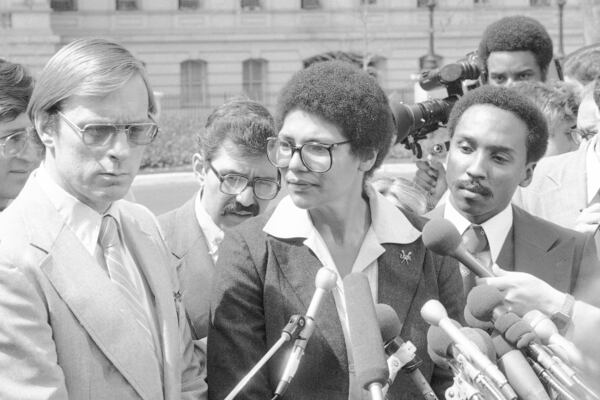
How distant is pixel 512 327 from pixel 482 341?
0.36 feet

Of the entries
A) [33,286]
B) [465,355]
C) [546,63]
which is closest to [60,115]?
[33,286]

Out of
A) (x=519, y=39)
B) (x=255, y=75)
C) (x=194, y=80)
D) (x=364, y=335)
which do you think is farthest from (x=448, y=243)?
(x=255, y=75)

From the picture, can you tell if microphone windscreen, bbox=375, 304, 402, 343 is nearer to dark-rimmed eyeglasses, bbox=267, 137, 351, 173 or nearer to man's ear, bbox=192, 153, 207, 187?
dark-rimmed eyeglasses, bbox=267, 137, 351, 173

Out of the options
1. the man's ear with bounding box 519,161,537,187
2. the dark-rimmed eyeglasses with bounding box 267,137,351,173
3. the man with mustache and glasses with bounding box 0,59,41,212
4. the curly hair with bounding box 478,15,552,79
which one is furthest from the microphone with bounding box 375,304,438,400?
the curly hair with bounding box 478,15,552,79

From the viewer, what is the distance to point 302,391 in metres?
3.21

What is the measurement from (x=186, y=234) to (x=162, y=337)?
110cm

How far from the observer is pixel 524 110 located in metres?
3.90

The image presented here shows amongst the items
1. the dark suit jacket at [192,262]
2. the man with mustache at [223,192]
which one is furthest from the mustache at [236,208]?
the dark suit jacket at [192,262]

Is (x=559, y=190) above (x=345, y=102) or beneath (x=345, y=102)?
beneath

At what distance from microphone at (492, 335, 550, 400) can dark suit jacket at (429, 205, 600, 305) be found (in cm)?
127

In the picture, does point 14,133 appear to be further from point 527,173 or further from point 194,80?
point 194,80

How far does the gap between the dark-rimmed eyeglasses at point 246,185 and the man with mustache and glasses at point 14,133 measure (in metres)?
0.79

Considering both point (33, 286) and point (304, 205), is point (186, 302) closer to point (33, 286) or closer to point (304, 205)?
point (304, 205)

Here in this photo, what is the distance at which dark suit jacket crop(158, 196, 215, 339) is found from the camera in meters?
3.83
